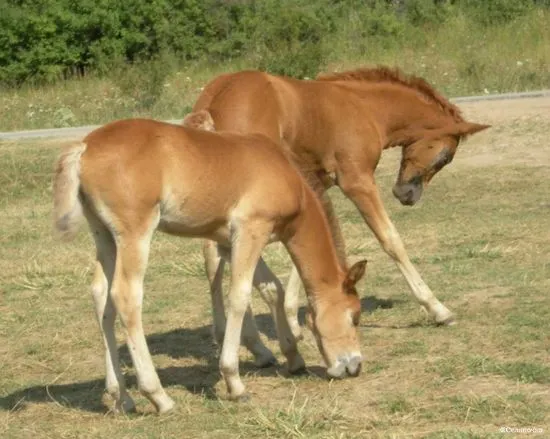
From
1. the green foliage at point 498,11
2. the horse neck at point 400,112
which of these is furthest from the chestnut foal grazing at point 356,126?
the green foliage at point 498,11

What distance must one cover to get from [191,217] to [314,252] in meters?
0.78

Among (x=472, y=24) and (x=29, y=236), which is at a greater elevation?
(x=29, y=236)

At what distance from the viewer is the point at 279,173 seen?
22.8 feet

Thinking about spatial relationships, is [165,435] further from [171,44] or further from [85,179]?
[171,44]

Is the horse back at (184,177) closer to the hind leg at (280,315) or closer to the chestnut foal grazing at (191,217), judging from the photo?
the chestnut foal grazing at (191,217)

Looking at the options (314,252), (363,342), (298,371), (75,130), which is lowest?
(75,130)

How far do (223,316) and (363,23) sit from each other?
28.4 meters

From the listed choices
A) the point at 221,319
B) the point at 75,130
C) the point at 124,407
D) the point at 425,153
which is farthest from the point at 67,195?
the point at 75,130

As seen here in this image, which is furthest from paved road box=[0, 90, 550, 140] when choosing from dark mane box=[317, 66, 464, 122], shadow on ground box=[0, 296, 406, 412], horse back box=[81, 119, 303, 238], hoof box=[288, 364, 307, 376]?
horse back box=[81, 119, 303, 238]

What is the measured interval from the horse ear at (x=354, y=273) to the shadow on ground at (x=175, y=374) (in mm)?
581

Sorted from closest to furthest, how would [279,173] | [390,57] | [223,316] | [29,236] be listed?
1. [279,173]
2. [223,316]
3. [29,236]
4. [390,57]

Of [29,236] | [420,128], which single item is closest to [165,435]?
Result: [420,128]

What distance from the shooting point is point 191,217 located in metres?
6.73

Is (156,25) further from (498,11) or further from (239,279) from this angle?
(239,279)
